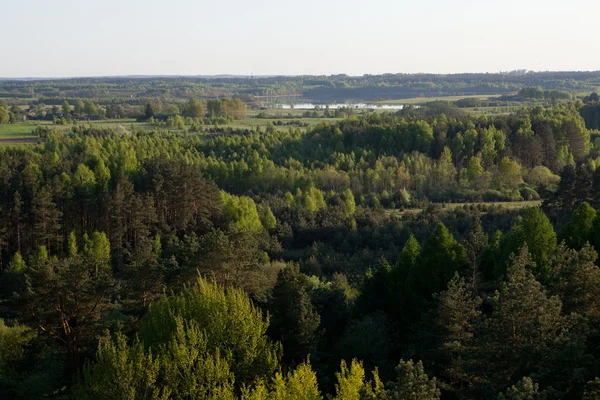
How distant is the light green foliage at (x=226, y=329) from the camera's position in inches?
990

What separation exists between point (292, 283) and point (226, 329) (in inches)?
237

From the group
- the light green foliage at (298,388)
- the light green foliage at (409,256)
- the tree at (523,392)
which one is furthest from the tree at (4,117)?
the tree at (523,392)

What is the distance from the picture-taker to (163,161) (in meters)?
65.2

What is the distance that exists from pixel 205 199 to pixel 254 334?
122ft

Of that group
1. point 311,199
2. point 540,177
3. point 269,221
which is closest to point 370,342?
point 269,221

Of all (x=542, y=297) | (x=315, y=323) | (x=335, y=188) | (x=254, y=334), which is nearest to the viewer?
(x=542, y=297)

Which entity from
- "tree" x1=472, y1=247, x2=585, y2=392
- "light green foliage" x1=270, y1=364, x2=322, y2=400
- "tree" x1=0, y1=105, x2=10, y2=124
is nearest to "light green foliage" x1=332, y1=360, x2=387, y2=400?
"light green foliage" x1=270, y1=364, x2=322, y2=400

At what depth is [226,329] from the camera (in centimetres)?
2591

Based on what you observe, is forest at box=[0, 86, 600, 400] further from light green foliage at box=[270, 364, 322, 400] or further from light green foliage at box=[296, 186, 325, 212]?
light green foliage at box=[296, 186, 325, 212]

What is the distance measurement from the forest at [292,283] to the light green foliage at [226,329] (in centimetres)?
9

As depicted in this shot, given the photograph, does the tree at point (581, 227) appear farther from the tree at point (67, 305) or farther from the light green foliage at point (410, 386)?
the tree at point (67, 305)

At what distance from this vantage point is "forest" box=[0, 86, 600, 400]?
881 inches

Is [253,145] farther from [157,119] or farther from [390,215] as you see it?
[157,119]

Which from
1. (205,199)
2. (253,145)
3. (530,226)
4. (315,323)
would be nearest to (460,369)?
(315,323)
